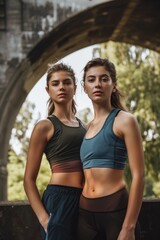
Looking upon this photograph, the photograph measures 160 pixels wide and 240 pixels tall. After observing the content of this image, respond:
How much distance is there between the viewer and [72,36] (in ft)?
39.9

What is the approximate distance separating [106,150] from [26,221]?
70.3 inches

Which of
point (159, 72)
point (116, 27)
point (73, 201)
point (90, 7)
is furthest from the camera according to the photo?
point (159, 72)

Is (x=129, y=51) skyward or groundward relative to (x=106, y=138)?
skyward

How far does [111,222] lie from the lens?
2.65 m

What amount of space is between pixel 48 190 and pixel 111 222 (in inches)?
16.5

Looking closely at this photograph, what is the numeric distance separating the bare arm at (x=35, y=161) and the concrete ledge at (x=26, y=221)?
4.32 ft

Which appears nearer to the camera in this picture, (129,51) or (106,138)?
(106,138)

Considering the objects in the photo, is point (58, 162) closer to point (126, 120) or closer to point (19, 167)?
point (126, 120)

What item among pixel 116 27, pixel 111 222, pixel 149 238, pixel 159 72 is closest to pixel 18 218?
pixel 149 238

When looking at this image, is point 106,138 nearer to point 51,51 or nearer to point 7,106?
point 7,106

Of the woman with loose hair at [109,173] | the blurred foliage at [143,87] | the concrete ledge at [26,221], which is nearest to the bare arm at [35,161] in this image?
Answer: the woman with loose hair at [109,173]

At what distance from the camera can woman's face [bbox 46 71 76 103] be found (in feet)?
9.76

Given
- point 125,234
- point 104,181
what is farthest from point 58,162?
point 125,234

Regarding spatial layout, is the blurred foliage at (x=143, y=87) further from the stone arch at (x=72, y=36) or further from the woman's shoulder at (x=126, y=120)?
the woman's shoulder at (x=126, y=120)
